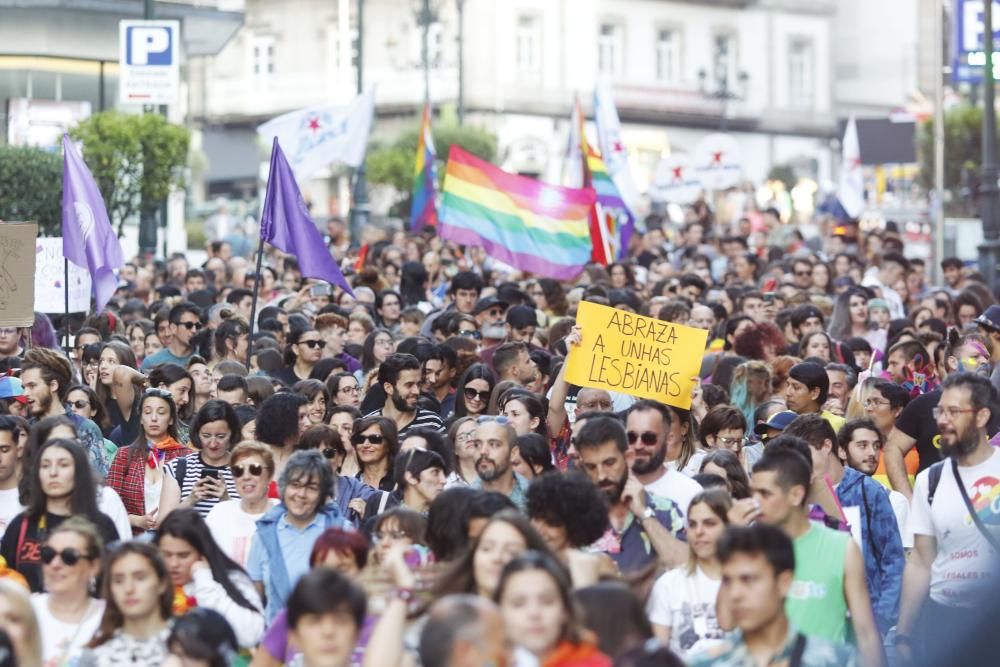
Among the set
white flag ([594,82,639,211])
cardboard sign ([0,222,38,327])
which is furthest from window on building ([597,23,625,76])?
cardboard sign ([0,222,38,327])

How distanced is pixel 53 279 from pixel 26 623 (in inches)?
348

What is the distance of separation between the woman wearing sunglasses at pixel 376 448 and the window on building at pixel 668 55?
55.2 meters

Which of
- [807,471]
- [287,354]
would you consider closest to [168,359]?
[287,354]

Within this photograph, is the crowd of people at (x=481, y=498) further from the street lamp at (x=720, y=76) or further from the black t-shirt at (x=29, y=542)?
the street lamp at (x=720, y=76)

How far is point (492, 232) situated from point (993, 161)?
981cm

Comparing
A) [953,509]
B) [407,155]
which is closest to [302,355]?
[953,509]

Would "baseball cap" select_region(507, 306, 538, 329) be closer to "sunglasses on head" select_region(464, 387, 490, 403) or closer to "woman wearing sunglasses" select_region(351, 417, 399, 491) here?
"sunglasses on head" select_region(464, 387, 490, 403)

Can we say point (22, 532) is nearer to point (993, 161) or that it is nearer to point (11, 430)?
point (11, 430)

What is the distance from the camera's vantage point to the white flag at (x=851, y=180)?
29.4 m

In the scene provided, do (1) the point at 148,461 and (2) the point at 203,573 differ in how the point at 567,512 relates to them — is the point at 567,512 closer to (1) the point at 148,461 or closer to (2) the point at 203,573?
(2) the point at 203,573

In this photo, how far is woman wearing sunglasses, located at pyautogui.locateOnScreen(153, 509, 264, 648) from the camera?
306 inches

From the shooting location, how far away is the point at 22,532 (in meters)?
8.79

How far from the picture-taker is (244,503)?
923 cm

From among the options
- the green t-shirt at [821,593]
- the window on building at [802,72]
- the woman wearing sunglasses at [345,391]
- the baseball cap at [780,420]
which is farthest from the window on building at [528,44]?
the green t-shirt at [821,593]
